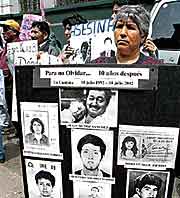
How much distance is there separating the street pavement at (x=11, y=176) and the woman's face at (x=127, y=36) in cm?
219

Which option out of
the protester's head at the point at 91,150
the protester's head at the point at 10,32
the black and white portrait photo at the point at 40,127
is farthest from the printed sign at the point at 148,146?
the protester's head at the point at 10,32

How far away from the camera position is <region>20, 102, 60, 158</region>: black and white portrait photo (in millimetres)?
2115

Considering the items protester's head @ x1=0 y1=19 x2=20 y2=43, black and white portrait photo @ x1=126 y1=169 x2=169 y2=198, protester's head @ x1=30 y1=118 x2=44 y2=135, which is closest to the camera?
black and white portrait photo @ x1=126 y1=169 x2=169 y2=198

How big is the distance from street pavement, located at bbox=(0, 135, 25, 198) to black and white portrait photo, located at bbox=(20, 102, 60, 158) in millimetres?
1779

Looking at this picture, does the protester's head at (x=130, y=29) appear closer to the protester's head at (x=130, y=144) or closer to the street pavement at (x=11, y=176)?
the protester's head at (x=130, y=144)

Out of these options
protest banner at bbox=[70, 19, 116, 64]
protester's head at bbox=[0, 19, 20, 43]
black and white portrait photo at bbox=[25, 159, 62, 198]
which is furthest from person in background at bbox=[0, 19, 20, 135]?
black and white portrait photo at bbox=[25, 159, 62, 198]

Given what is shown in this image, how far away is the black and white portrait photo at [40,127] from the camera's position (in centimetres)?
212

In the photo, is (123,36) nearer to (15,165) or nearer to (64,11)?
(15,165)

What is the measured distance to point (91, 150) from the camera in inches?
83.3

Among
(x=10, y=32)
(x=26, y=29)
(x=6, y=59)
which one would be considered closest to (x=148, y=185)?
(x=6, y=59)

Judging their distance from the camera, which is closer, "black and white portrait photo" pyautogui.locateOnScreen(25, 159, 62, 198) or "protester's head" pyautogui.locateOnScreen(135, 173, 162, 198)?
"protester's head" pyautogui.locateOnScreen(135, 173, 162, 198)

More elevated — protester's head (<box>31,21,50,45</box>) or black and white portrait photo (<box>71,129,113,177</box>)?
protester's head (<box>31,21,50,45</box>)

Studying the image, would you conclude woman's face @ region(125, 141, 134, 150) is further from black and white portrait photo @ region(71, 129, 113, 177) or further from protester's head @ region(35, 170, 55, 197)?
protester's head @ region(35, 170, 55, 197)

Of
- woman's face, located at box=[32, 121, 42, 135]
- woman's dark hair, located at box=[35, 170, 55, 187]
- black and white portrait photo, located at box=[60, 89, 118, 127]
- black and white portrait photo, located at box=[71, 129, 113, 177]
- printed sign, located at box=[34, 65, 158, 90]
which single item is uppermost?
printed sign, located at box=[34, 65, 158, 90]
